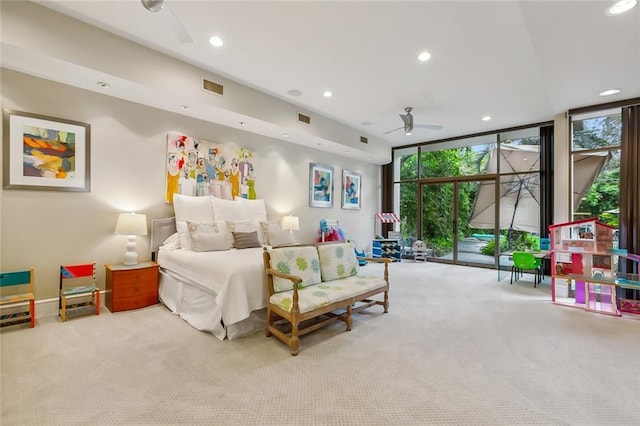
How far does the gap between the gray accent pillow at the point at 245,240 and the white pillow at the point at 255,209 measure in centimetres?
65

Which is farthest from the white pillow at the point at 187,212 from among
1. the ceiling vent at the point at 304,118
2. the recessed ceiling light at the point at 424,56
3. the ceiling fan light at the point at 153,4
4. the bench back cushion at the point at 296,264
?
the recessed ceiling light at the point at 424,56

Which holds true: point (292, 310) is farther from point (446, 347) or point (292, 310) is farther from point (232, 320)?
point (446, 347)

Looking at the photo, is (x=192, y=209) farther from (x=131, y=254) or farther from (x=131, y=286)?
(x=131, y=286)

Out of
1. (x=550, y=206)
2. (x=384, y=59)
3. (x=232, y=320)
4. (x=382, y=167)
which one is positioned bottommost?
(x=232, y=320)

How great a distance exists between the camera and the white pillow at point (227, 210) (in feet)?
14.5

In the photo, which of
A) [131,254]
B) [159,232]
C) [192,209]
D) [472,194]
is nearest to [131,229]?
[131,254]

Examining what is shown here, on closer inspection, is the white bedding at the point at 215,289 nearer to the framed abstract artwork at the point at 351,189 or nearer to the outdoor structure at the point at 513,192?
the framed abstract artwork at the point at 351,189

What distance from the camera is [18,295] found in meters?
3.05

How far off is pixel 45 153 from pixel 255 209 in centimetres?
271

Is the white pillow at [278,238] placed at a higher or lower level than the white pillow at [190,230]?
lower

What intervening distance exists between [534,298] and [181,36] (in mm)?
5575

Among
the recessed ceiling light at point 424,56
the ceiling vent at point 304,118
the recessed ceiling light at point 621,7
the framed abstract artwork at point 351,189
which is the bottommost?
the framed abstract artwork at point 351,189

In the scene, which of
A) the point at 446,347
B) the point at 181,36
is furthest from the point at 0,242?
the point at 446,347

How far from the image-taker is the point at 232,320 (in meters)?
2.71
